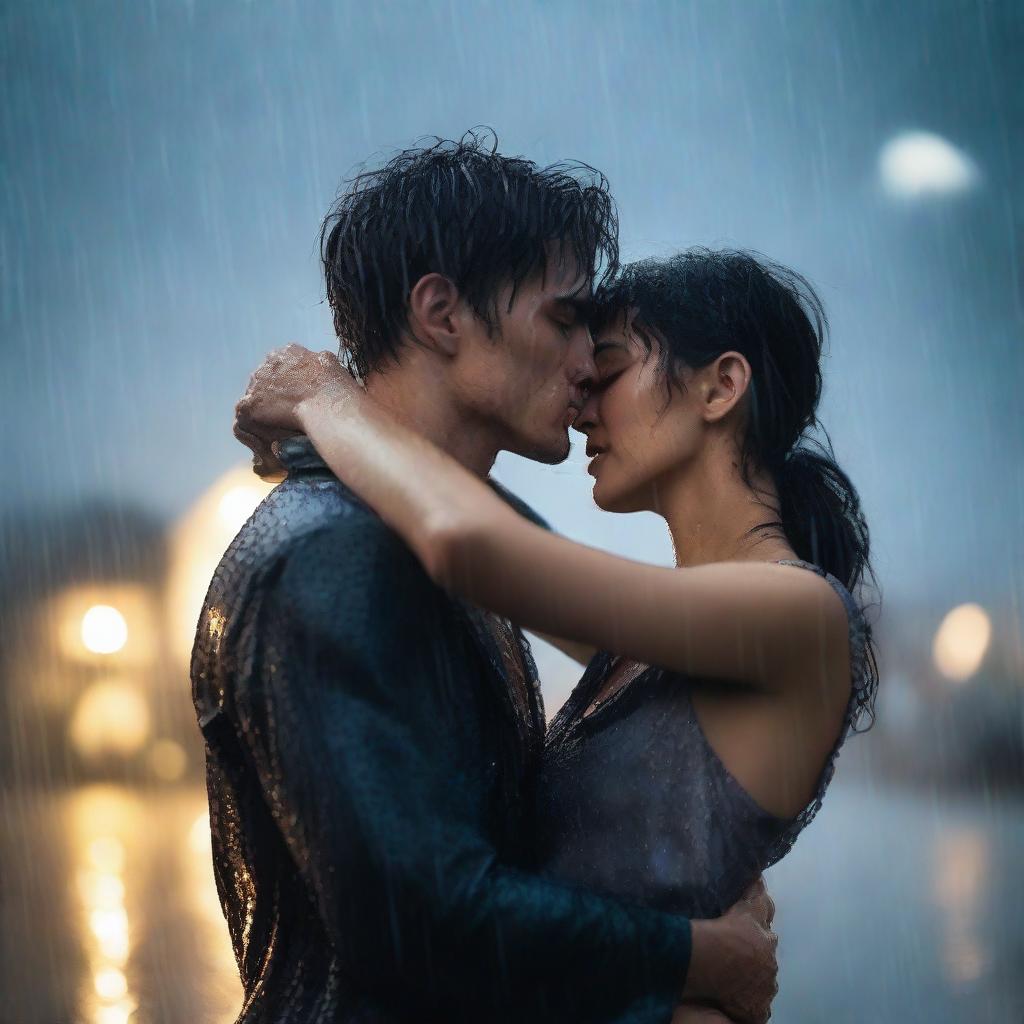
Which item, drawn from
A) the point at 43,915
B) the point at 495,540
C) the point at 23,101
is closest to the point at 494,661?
the point at 495,540

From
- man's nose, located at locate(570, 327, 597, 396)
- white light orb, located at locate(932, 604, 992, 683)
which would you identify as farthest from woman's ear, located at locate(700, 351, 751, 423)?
white light orb, located at locate(932, 604, 992, 683)

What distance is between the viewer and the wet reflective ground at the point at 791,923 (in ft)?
13.0

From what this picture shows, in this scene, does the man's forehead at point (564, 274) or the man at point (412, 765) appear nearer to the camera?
the man at point (412, 765)

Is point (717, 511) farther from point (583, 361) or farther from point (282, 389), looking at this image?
point (282, 389)

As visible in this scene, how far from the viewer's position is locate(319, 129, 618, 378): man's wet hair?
132cm

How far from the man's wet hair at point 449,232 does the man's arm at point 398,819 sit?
381 mm

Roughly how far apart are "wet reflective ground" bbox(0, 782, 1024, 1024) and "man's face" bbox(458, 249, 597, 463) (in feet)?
9.78

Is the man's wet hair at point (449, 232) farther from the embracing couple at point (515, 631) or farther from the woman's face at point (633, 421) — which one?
the woman's face at point (633, 421)

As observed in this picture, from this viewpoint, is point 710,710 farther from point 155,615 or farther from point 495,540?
point 155,615

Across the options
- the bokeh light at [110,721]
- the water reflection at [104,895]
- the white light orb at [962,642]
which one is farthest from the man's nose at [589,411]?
the bokeh light at [110,721]

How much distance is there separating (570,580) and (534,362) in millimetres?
386

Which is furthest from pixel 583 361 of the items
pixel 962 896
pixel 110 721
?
pixel 110 721

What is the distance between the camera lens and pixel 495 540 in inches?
39.6

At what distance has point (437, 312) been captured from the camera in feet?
4.35
